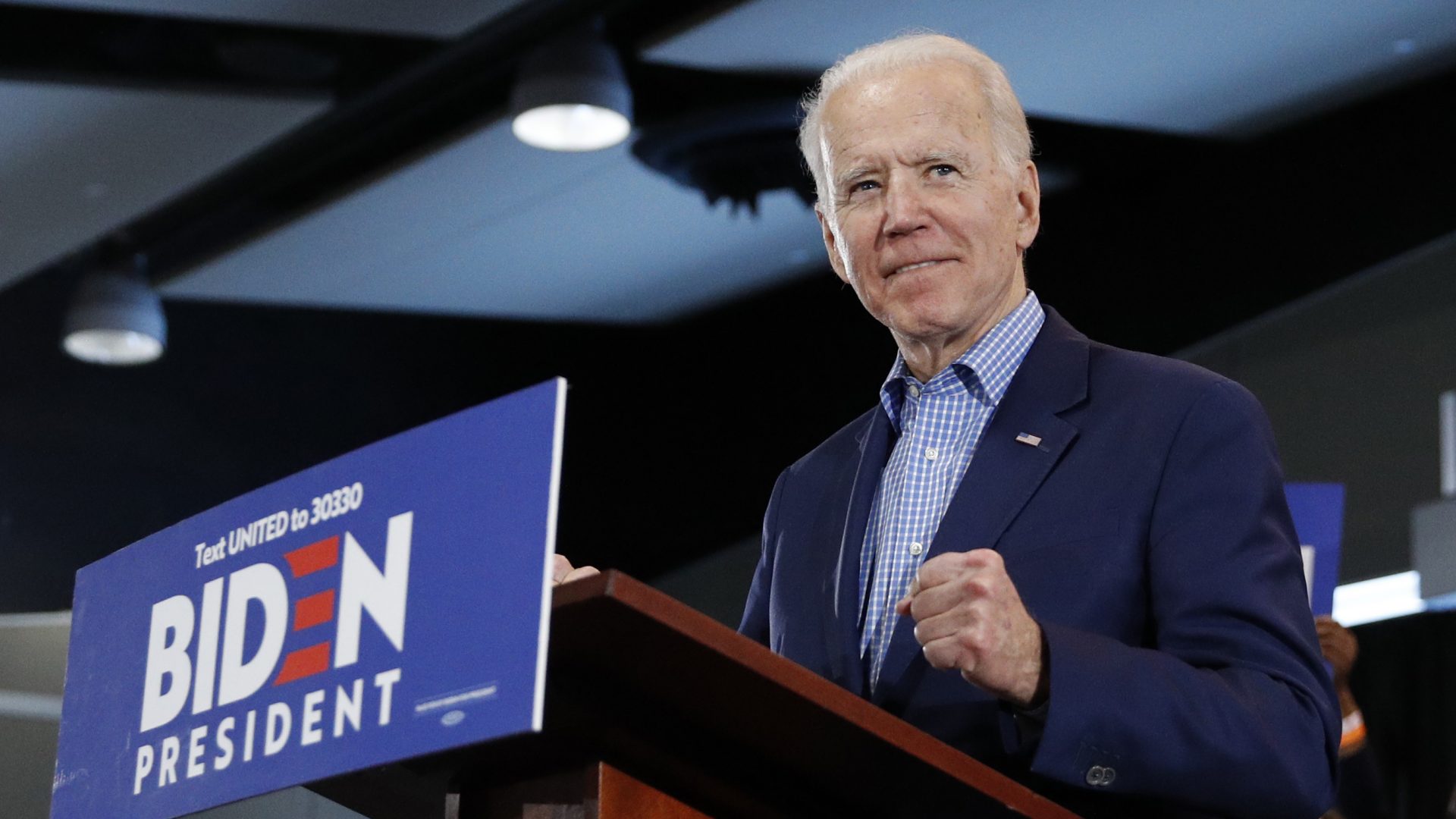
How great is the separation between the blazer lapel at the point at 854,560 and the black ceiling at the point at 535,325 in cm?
323

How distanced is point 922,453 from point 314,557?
687 millimetres

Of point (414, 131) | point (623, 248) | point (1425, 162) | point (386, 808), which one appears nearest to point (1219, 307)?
point (1425, 162)

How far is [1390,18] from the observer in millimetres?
4758

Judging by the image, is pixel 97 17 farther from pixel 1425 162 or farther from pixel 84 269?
pixel 1425 162

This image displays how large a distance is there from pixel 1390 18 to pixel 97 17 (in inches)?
146

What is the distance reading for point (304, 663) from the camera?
3.38ft

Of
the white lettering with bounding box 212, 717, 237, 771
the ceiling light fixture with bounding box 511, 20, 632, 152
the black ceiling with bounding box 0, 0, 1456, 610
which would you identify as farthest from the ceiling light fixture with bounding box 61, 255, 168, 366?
the white lettering with bounding box 212, 717, 237, 771

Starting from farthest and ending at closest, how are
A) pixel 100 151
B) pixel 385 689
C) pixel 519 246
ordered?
1. pixel 519 246
2. pixel 100 151
3. pixel 385 689

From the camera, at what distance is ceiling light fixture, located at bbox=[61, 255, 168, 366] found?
573 centimetres

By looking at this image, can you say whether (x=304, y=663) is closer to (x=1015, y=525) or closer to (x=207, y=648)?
(x=207, y=648)

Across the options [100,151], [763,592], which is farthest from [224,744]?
[100,151]

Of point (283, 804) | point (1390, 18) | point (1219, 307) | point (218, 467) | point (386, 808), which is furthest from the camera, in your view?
point (218, 467)

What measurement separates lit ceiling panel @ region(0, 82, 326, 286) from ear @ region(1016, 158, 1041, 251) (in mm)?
3888

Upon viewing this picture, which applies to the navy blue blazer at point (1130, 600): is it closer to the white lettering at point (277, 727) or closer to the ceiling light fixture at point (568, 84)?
the white lettering at point (277, 727)
